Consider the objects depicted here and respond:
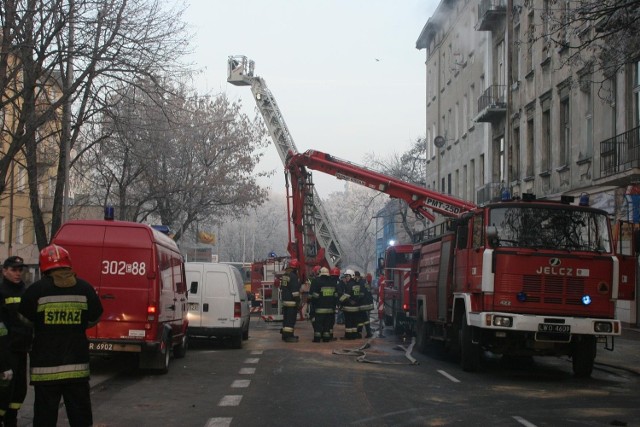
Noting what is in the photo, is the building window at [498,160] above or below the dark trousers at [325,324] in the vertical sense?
above

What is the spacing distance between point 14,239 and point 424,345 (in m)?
38.3

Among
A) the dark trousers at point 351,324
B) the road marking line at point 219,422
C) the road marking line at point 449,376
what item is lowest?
the road marking line at point 219,422

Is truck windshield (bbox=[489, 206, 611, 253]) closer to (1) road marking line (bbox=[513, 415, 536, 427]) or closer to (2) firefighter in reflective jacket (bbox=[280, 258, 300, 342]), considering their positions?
(1) road marking line (bbox=[513, 415, 536, 427])

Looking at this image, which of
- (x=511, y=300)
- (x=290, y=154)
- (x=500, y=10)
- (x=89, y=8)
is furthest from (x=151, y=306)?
(x=500, y=10)

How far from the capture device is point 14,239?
51.0 meters

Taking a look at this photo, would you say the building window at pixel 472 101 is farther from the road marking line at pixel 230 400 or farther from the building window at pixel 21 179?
the road marking line at pixel 230 400

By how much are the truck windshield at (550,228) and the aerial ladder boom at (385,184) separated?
666cm

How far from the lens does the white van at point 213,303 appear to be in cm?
1828

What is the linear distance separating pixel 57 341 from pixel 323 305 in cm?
1403

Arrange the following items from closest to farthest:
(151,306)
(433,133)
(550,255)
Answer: (151,306) → (550,255) → (433,133)

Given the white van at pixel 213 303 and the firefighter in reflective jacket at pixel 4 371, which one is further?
the white van at pixel 213 303

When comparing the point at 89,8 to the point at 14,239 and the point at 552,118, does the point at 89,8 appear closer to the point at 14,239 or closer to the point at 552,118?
the point at 552,118

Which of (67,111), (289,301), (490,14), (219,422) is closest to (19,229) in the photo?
(490,14)

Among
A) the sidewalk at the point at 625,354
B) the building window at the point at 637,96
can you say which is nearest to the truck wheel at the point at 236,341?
the sidewalk at the point at 625,354
